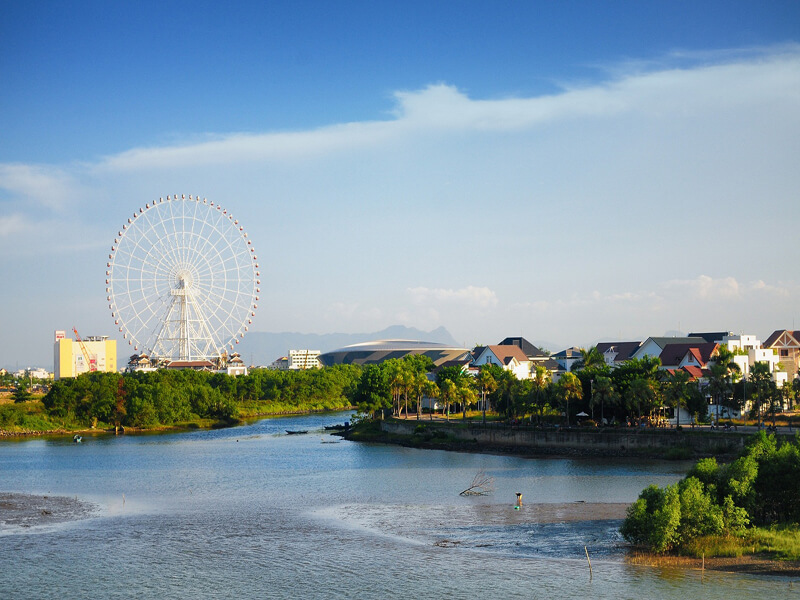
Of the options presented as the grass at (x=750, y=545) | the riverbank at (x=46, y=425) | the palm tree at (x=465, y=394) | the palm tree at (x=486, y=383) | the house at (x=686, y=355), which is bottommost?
the grass at (x=750, y=545)

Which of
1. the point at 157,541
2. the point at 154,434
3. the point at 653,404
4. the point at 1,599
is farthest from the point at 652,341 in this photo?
the point at 1,599

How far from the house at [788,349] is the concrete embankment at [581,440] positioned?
121 ft

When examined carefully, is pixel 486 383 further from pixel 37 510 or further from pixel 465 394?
pixel 37 510

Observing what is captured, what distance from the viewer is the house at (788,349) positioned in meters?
→ 107

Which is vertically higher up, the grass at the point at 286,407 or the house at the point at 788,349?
the house at the point at 788,349

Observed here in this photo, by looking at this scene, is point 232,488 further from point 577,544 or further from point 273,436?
point 273,436

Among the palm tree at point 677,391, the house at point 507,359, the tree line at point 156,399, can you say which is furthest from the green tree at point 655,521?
the tree line at point 156,399

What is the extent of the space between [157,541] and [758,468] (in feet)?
96.8

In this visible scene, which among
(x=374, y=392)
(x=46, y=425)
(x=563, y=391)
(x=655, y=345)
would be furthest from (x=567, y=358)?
(x=46, y=425)

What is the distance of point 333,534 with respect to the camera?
1815 inches

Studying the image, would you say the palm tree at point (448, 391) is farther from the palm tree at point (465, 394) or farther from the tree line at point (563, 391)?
the palm tree at point (465, 394)

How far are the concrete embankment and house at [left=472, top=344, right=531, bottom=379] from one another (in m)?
33.7

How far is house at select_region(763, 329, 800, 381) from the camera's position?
107 m

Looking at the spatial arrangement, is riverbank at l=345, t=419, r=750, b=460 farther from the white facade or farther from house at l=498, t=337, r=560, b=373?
house at l=498, t=337, r=560, b=373
